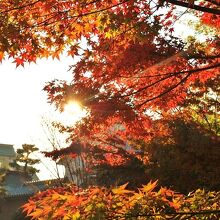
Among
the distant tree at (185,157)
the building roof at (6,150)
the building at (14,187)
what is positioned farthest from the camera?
the building roof at (6,150)

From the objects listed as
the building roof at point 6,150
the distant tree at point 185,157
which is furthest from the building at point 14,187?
the distant tree at point 185,157

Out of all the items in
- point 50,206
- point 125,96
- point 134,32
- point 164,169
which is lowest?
point 50,206

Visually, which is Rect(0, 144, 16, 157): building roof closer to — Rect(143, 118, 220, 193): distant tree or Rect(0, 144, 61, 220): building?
Rect(0, 144, 61, 220): building

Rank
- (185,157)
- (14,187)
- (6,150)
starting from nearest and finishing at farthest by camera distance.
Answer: (185,157), (14,187), (6,150)

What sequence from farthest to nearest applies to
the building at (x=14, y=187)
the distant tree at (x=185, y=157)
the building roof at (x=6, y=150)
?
the building roof at (x=6, y=150), the building at (x=14, y=187), the distant tree at (x=185, y=157)

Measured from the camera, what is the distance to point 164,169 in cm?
1360

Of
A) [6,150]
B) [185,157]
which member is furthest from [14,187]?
[185,157]

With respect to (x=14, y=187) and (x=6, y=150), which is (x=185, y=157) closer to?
(x=14, y=187)

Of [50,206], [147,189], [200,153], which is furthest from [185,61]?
[200,153]

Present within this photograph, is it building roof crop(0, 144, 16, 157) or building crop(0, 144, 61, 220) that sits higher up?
building roof crop(0, 144, 16, 157)

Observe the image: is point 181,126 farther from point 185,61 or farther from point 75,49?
point 75,49

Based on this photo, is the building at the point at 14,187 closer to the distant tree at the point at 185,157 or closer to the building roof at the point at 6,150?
the building roof at the point at 6,150

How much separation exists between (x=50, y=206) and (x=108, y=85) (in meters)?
3.80

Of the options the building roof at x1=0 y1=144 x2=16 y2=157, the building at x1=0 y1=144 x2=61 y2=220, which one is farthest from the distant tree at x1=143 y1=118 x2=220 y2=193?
the building roof at x1=0 y1=144 x2=16 y2=157
